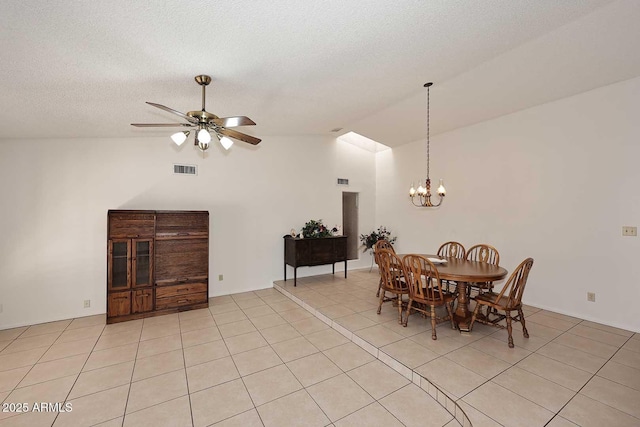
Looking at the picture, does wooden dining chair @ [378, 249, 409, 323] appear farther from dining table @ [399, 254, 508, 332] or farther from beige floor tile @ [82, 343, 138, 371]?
beige floor tile @ [82, 343, 138, 371]

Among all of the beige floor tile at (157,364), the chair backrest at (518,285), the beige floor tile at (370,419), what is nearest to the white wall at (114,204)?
the beige floor tile at (157,364)

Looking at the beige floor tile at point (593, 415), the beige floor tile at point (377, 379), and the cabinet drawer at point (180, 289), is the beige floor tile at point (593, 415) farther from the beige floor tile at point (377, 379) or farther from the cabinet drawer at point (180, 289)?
the cabinet drawer at point (180, 289)

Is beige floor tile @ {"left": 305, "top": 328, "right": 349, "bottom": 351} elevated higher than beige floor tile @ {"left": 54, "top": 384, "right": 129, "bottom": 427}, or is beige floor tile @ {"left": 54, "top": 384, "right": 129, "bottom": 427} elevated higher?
beige floor tile @ {"left": 305, "top": 328, "right": 349, "bottom": 351}

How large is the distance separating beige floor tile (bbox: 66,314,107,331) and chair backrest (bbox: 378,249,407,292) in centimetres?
402

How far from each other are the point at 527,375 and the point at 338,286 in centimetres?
321

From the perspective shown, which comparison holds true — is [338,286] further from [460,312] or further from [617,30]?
[617,30]

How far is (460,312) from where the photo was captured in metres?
3.58

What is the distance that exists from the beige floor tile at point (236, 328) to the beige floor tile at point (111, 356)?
3.15 ft

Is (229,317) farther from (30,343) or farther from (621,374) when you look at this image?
(621,374)

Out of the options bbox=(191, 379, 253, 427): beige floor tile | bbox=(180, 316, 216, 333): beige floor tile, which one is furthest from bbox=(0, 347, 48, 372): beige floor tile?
bbox=(191, 379, 253, 427): beige floor tile

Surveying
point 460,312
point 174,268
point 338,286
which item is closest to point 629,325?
point 460,312

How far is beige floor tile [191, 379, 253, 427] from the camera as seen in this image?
2010 mm

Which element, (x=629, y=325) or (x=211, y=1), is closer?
(x=211, y=1)

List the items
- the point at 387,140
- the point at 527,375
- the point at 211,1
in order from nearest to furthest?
the point at 211,1
the point at 527,375
the point at 387,140
